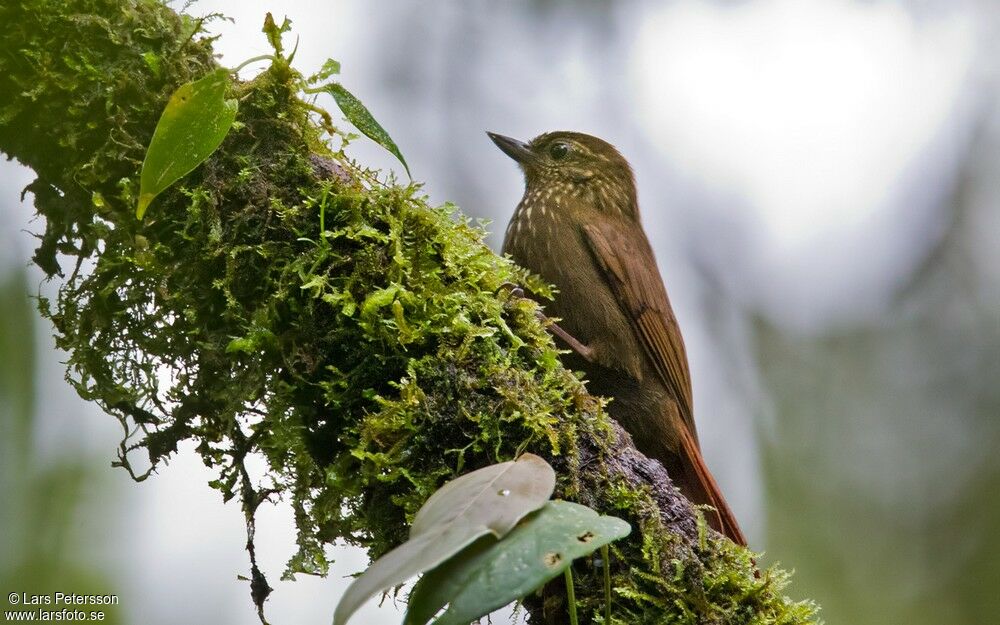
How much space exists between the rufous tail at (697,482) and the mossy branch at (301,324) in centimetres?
111

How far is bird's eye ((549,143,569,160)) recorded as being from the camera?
3920 millimetres

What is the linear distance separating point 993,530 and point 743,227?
112 inches

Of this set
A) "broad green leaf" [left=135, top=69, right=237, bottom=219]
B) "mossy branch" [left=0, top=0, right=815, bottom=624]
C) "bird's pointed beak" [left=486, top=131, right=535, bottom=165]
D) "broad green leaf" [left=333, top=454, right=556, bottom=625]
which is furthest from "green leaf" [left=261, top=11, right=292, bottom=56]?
"bird's pointed beak" [left=486, top=131, right=535, bottom=165]

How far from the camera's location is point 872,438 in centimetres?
704

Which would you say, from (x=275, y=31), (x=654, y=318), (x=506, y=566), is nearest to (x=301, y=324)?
(x=275, y=31)

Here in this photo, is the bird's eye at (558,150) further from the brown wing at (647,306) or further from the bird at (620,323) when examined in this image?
the brown wing at (647,306)

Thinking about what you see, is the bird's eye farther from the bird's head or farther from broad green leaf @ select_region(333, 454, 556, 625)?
broad green leaf @ select_region(333, 454, 556, 625)

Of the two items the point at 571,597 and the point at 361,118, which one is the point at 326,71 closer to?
the point at 361,118

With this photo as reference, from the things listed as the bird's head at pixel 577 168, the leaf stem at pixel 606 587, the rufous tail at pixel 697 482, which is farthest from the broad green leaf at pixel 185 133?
the bird's head at pixel 577 168

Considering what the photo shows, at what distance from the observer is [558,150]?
3.93 meters

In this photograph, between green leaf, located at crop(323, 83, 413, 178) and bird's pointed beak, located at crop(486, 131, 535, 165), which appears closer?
green leaf, located at crop(323, 83, 413, 178)

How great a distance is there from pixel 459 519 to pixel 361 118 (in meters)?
0.96

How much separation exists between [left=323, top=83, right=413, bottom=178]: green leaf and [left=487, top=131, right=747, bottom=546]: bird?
3.96ft

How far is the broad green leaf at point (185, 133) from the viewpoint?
64.1 inches
